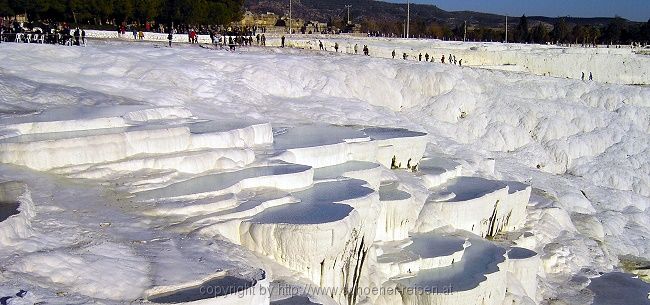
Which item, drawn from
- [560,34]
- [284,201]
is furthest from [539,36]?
[284,201]

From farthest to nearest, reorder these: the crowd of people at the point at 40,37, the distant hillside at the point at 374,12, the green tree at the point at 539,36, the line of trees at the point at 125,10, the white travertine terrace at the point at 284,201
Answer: the distant hillside at the point at 374,12 < the green tree at the point at 539,36 < the line of trees at the point at 125,10 < the crowd of people at the point at 40,37 < the white travertine terrace at the point at 284,201

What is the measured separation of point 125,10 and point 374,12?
9539 cm

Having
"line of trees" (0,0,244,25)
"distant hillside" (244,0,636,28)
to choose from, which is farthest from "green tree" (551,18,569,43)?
"distant hillside" (244,0,636,28)

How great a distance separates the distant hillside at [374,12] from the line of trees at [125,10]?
70843 mm

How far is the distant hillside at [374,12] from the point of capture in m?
108

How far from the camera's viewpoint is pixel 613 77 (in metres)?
30.7

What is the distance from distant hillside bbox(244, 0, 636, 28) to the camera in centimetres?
10794

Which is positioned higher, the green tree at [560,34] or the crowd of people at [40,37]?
the green tree at [560,34]

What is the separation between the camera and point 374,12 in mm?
119562

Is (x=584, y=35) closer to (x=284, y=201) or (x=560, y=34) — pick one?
(x=560, y=34)

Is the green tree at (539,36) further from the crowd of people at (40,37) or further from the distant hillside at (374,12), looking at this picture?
the distant hillside at (374,12)

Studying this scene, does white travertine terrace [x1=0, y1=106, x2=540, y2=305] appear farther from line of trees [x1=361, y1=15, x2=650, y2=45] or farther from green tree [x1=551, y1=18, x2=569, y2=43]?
green tree [x1=551, y1=18, x2=569, y2=43]

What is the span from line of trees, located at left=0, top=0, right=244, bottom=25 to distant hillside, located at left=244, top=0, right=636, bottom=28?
232 ft

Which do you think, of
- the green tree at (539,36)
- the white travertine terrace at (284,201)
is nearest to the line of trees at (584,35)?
the green tree at (539,36)
